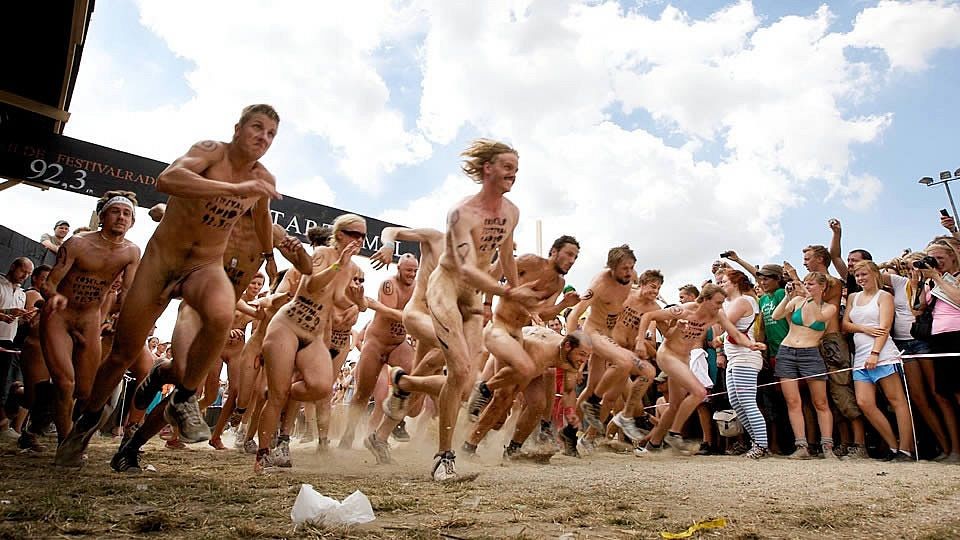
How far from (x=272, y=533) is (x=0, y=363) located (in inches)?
314

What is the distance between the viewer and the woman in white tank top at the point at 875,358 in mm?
6512

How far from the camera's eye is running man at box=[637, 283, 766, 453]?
767 cm

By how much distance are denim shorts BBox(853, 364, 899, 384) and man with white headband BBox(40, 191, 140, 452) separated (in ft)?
24.6

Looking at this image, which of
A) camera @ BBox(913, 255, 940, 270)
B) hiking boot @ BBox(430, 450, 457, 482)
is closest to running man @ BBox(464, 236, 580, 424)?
hiking boot @ BBox(430, 450, 457, 482)

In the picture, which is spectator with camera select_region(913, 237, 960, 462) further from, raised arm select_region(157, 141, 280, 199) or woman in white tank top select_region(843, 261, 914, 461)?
raised arm select_region(157, 141, 280, 199)

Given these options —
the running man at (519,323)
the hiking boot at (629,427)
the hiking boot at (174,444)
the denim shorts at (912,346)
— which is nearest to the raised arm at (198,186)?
the running man at (519,323)

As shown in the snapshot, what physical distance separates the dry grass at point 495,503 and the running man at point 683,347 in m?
2.78

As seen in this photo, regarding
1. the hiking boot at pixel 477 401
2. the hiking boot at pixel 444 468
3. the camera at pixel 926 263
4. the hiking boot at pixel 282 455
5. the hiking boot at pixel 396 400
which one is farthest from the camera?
the camera at pixel 926 263

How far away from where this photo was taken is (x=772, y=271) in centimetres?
846

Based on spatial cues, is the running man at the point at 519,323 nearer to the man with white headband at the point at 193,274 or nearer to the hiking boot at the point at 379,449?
the hiking boot at the point at 379,449

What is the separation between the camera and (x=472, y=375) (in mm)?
4684

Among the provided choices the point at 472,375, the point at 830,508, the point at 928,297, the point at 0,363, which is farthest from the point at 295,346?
the point at 928,297

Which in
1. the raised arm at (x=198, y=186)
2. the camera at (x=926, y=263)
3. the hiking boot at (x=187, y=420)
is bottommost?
the hiking boot at (x=187, y=420)

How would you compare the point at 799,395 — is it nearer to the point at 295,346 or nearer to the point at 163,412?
the point at 295,346
